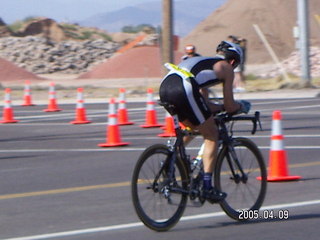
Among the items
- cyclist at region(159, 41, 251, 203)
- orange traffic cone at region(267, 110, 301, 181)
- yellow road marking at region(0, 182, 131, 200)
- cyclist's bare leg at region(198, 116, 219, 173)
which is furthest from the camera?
orange traffic cone at region(267, 110, 301, 181)

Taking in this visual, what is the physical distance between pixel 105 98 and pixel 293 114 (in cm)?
1165

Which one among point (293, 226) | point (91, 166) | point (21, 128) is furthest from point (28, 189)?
point (21, 128)

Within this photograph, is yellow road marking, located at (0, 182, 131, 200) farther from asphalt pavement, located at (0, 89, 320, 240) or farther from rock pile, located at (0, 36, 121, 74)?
rock pile, located at (0, 36, 121, 74)

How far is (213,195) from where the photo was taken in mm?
8453

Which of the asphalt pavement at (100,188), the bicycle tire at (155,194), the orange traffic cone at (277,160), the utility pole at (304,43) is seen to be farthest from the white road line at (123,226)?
the utility pole at (304,43)

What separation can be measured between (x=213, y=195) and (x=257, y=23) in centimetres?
6748

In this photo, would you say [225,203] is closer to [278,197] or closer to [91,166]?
[278,197]

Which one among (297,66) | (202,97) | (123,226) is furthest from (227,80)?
(297,66)

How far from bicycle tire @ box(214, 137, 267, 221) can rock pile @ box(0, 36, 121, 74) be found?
54.9 m

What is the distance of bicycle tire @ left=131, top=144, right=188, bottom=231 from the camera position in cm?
822

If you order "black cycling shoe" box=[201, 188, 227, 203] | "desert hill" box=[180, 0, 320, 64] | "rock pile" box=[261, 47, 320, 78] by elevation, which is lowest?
"black cycling shoe" box=[201, 188, 227, 203]

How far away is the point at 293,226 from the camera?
8.53 metres

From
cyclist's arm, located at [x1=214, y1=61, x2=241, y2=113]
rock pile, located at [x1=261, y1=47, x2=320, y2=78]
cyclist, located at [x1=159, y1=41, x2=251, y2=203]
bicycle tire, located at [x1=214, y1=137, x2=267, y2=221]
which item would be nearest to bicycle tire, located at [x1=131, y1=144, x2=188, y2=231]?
cyclist, located at [x1=159, y1=41, x2=251, y2=203]

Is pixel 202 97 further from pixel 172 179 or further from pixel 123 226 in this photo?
pixel 123 226
